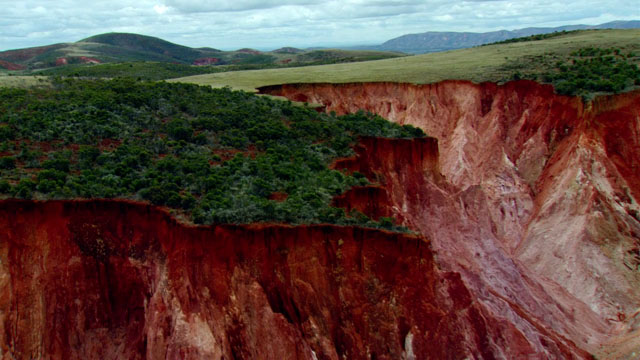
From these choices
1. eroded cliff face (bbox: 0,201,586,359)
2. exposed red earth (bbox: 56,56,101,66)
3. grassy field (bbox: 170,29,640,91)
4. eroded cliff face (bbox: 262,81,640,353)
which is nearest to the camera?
eroded cliff face (bbox: 0,201,586,359)

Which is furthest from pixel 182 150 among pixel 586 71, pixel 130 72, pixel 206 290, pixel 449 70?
pixel 130 72

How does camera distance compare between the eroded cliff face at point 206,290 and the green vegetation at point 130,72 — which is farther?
the green vegetation at point 130,72

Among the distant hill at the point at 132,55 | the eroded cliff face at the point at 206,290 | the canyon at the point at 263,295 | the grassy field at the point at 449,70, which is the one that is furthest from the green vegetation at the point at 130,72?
the canyon at the point at 263,295

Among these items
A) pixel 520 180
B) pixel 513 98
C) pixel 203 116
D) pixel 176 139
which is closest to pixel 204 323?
pixel 176 139

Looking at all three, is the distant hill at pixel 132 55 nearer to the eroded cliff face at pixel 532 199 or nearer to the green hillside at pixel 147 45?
the green hillside at pixel 147 45

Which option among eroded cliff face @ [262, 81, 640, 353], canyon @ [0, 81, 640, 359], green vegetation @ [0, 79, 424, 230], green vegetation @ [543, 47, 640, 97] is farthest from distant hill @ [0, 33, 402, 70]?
canyon @ [0, 81, 640, 359]

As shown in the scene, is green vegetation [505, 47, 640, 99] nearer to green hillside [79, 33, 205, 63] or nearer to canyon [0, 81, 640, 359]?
canyon [0, 81, 640, 359]

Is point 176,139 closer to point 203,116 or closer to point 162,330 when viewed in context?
point 203,116
